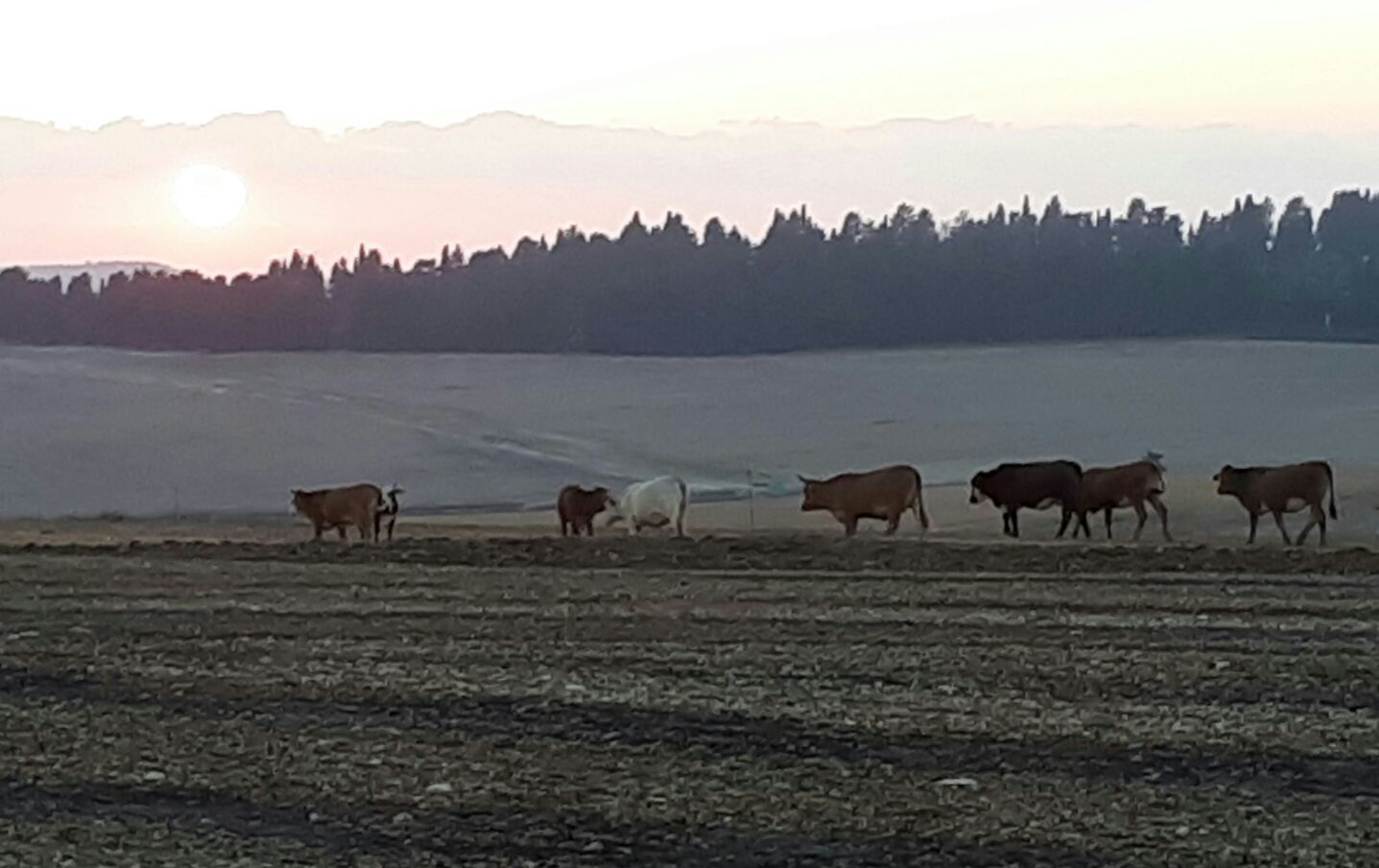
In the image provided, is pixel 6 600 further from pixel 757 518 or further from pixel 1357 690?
pixel 757 518

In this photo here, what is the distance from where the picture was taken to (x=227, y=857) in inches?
304

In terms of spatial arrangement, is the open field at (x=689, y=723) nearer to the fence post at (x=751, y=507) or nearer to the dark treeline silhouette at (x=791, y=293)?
the fence post at (x=751, y=507)

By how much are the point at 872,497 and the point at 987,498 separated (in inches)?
103

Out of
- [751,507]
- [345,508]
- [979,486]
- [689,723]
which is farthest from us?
[751,507]

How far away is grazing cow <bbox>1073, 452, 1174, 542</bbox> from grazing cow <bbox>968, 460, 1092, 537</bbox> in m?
0.34

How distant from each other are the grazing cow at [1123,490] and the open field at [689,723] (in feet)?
38.9

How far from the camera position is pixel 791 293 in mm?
98750

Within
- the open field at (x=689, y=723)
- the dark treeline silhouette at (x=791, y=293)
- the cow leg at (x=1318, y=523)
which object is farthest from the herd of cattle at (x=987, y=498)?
the dark treeline silhouette at (x=791, y=293)

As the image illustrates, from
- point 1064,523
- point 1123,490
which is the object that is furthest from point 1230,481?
point 1064,523

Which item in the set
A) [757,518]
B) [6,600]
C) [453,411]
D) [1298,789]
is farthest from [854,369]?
[1298,789]

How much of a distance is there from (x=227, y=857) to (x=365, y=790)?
1105 millimetres

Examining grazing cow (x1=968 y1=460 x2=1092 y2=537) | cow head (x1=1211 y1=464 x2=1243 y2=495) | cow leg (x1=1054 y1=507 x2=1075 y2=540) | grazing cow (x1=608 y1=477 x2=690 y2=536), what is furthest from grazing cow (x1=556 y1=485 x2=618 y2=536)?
cow head (x1=1211 y1=464 x2=1243 y2=495)

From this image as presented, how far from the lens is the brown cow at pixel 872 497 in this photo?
3006cm

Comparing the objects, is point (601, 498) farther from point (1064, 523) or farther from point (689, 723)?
point (689, 723)
